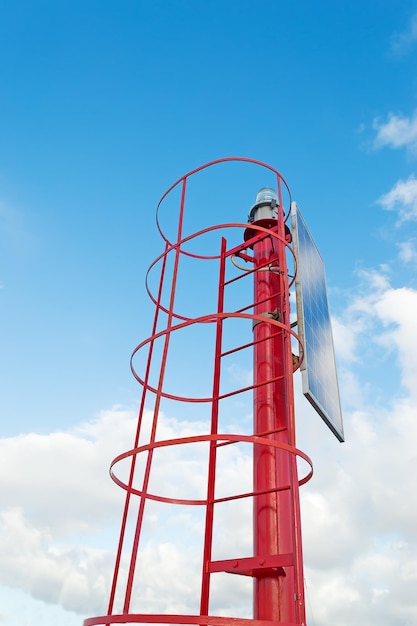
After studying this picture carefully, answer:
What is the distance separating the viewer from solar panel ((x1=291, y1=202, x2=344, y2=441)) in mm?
6991

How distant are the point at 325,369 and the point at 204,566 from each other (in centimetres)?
360

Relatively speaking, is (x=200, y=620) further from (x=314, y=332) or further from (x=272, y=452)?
(x=314, y=332)

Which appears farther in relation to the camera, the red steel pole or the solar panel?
the solar panel

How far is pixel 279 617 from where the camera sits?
5512 millimetres

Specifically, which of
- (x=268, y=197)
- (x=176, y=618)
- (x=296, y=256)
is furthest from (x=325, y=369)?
(x=176, y=618)

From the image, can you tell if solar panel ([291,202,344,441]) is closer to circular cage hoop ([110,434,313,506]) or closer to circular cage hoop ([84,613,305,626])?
circular cage hoop ([110,434,313,506])

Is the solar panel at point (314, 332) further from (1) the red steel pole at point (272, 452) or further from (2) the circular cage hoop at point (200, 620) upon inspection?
(2) the circular cage hoop at point (200, 620)

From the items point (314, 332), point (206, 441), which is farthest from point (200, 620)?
point (314, 332)

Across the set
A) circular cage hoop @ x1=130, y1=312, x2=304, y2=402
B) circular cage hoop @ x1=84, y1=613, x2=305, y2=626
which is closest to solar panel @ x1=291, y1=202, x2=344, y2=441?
circular cage hoop @ x1=130, y1=312, x2=304, y2=402

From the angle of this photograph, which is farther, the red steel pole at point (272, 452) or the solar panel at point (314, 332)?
the solar panel at point (314, 332)

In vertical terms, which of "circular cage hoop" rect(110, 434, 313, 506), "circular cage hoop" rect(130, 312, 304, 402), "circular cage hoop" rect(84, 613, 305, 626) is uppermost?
"circular cage hoop" rect(130, 312, 304, 402)

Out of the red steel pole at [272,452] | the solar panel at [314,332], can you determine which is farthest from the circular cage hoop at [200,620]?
the solar panel at [314,332]

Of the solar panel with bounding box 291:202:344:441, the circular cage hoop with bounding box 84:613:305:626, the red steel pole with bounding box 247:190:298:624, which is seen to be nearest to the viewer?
the circular cage hoop with bounding box 84:613:305:626

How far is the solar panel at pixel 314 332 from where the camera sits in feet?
22.9
